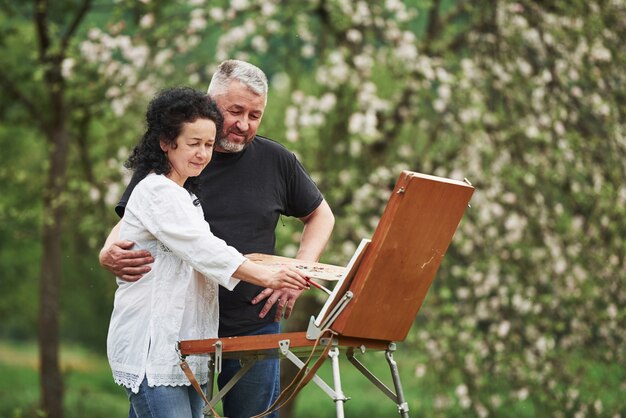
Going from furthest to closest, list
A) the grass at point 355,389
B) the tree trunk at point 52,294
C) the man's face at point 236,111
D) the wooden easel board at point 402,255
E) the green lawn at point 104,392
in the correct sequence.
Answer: the green lawn at point 104,392, the tree trunk at point 52,294, the grass at point 355,389, the man's face at point 236,111, the wooden easel board at point 402,255

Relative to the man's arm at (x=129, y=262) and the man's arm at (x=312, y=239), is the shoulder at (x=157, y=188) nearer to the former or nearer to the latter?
the man's arm at (x=129, y=262)

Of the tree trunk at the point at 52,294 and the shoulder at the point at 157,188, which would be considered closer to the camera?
the shoulder at the point at 157,188

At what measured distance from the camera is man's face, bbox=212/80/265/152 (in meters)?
3.95

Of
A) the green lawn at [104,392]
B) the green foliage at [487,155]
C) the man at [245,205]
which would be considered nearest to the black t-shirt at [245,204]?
the man at [245,205]

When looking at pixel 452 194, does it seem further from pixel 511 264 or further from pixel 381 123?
pixel 381 123

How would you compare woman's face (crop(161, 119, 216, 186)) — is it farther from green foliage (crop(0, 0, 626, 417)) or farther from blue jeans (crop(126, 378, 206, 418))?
green foliage (crop(0, 0, 626, 417))

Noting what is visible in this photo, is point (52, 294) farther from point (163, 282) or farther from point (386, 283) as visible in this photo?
point (386, 283)

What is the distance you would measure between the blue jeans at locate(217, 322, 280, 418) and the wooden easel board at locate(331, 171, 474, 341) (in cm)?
76

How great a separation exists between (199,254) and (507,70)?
5516 mm

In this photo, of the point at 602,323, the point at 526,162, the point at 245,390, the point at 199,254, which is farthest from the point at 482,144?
the point at 199,254

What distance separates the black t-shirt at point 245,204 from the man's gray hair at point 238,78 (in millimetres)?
229

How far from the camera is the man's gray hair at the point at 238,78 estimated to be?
13.0 ft

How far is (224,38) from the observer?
8.37 meters

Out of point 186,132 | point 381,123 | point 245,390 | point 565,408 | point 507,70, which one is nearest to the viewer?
point 186,132
